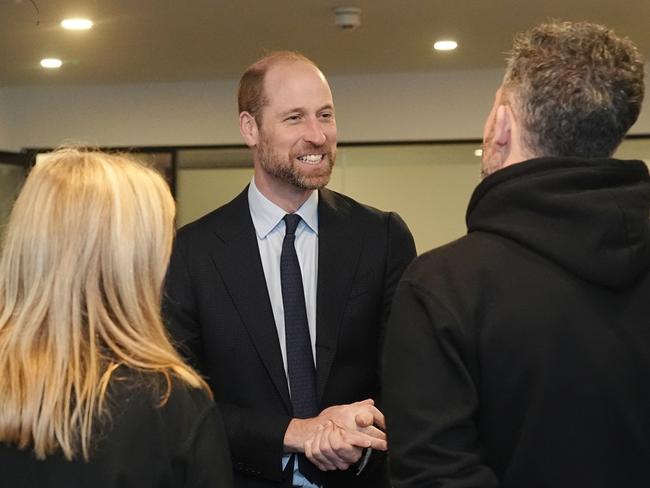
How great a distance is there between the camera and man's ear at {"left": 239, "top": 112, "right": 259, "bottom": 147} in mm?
2521

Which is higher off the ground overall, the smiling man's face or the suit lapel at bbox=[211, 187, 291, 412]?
the smiling man's face

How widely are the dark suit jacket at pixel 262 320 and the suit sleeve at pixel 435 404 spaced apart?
0.73m

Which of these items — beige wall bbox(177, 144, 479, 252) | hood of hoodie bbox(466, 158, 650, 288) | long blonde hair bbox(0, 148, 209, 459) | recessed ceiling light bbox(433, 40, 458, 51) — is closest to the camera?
long blonde hair bbox(0, 148, 209, 459)

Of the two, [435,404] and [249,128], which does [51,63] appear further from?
[435,404]

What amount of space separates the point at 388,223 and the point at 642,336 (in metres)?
0.99

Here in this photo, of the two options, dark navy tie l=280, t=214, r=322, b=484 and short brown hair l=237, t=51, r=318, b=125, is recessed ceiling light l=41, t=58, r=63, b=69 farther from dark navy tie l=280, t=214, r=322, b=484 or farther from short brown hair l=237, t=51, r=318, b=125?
dark navy tie l=280, t=214, r=322, b=484

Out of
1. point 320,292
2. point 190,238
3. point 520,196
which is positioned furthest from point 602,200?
point 190,238

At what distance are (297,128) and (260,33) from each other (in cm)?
386

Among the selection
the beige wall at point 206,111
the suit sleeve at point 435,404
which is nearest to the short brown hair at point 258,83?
the suit sleeve at point 435,404

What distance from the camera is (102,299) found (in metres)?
1.42

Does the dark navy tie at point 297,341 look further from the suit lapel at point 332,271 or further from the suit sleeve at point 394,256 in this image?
the suit sleeve at point 394,256

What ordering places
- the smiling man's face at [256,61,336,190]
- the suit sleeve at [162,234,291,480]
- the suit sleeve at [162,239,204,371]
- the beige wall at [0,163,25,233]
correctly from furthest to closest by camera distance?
the beige wall at [0,163,25,233]
the smiling man's face at [256,61,336,190]
the suit sleeve at [162,239,204,371]
the suit sleeve at [162,234,291,480]

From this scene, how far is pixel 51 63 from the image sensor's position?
7.19 m

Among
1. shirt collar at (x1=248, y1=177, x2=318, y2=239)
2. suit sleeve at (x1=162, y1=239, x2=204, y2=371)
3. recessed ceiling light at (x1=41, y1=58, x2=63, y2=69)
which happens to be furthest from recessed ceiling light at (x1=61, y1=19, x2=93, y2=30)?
suit sleeve at (x1=162, y1=239, x2=204, y2=371)
